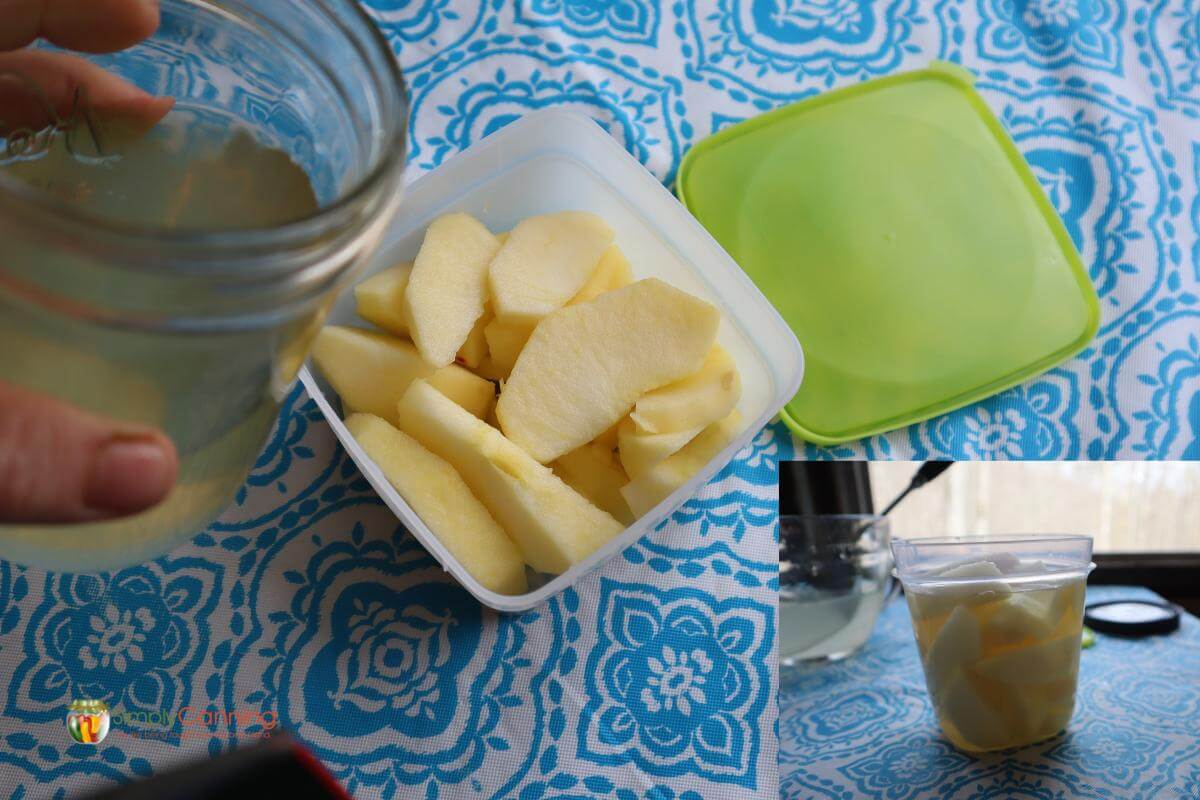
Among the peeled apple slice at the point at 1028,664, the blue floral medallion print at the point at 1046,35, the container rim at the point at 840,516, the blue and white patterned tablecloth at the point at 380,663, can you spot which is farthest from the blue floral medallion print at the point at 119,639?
the blue floral medallion print at the point at 1046,35

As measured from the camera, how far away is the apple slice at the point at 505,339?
67 centimetres

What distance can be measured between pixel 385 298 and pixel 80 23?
0.23 metres

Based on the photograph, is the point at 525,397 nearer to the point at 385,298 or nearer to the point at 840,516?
the point at 385,298

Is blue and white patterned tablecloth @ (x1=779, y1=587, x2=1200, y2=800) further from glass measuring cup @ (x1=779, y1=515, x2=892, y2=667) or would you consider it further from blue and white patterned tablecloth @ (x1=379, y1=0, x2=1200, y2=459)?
blue and white patterned tablecloth @ (x1=379, y1=0, x2=1200, y2=459)

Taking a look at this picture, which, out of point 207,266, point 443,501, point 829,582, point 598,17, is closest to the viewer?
point 207,266

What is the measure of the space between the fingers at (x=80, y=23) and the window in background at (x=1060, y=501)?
1.91 ft

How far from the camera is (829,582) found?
755 millimetres

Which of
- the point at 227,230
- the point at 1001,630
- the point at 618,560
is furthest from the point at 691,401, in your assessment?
the point at 227,230

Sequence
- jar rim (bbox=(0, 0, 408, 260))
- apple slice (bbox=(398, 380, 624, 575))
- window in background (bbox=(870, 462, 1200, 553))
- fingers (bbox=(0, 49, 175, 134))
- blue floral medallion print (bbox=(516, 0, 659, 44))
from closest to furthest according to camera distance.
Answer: jar rim (bbox=(0, 0, 408, 260))
fingers (bbox=(0, 49, 175, 134))
apple slice (bbox=(398, 380, 624, 575))
window in background (bbox=(870, 462, 1200, 553))
blue floral medallion print (bbox=(516, 0, 659, 44))

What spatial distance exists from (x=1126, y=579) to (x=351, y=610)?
559mm

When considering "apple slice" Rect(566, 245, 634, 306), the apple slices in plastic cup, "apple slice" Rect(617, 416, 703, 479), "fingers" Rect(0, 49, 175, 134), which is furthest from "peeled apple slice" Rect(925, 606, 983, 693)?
"fingers" Rect(0, 49, 175, 134)

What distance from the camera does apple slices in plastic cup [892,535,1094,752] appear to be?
0.65 meters

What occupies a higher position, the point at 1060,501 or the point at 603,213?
the point at 603,213

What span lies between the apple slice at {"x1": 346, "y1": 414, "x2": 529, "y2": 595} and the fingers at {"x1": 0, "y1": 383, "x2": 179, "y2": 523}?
0.70 ft
